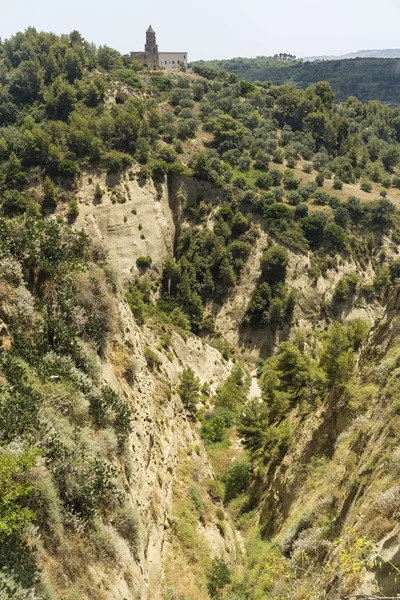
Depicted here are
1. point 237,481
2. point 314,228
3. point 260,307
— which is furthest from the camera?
point 314,228

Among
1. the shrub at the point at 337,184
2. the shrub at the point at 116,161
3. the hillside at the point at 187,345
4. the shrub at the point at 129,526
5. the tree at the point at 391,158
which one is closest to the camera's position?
the hillside at the point at 187,345

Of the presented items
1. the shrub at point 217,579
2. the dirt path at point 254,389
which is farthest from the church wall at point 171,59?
the shrub at point 217,579

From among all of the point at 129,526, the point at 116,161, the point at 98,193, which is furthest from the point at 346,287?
the point at 129,526

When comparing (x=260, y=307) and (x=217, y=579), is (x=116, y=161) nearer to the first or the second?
(x=260, y=307)

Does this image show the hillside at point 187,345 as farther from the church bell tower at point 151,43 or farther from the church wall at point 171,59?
the church wall at point 171,59

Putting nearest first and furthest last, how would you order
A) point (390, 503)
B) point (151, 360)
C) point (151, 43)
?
point (390, 503)
point (151, 360)
point (151, 43)

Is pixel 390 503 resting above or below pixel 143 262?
above
